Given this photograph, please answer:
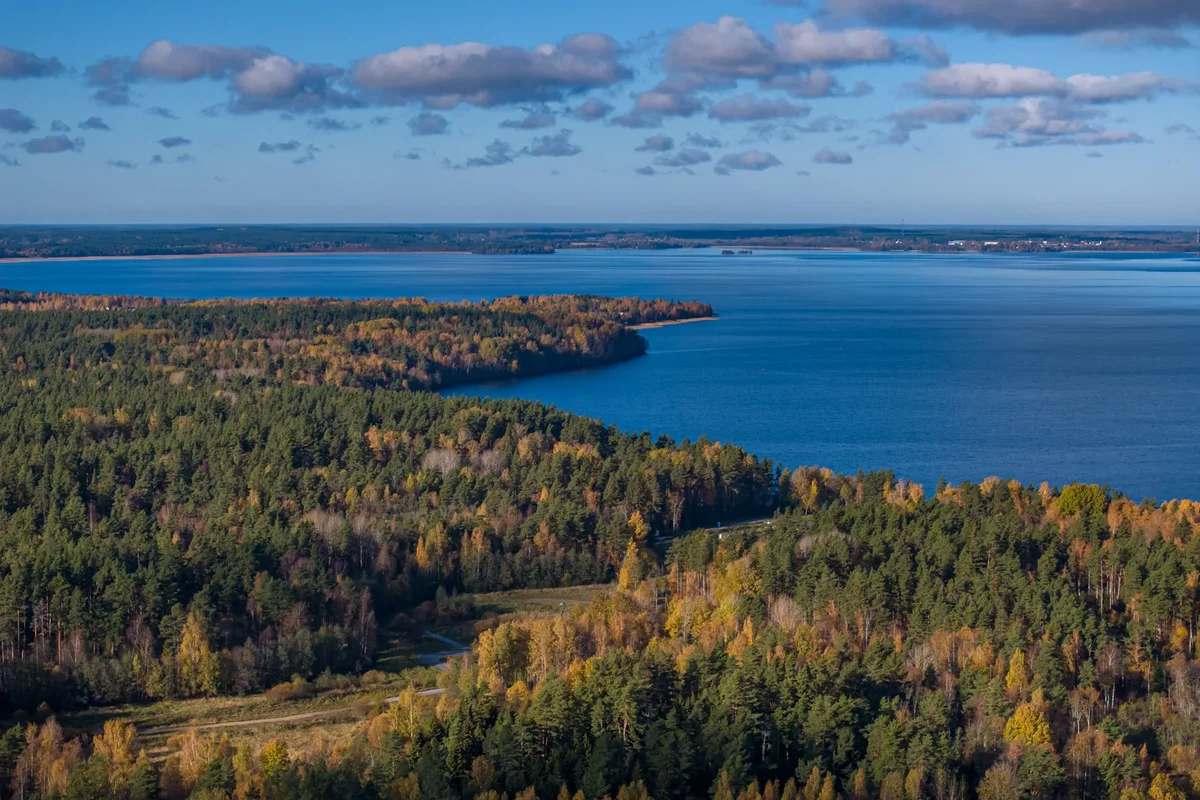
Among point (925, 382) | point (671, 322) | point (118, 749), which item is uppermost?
point (671, 322)

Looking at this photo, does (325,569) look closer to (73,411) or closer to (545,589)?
(545,589)

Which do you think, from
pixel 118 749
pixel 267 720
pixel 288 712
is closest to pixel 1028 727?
pixel 288 712

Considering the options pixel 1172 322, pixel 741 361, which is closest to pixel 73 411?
pixel 741 361

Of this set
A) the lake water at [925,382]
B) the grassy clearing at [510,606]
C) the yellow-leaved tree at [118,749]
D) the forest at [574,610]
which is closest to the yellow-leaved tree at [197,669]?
the forest at [574,610]

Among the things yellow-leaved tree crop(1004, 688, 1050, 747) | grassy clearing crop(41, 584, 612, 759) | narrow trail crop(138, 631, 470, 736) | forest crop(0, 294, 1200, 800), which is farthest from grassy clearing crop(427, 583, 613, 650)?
yellow-leaved tree crop(1004, 688, 1050, 747)

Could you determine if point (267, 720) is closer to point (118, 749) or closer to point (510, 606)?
point (118, 749)

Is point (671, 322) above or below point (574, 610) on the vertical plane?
above

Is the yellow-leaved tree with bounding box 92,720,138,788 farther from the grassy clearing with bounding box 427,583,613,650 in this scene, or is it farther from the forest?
the grassy clearing with bounding box 427,583,613,650
